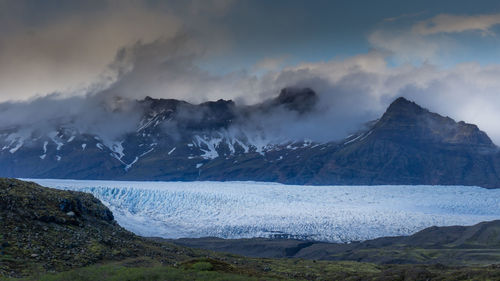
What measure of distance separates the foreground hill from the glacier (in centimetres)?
4683

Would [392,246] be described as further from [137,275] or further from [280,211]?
[137,275]

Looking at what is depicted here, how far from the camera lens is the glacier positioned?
301 feet

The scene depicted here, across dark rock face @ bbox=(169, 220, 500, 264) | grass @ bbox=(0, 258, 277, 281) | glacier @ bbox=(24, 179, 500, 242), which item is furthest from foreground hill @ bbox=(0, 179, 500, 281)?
glacier @ bbox=(24, 179, 500, 242)

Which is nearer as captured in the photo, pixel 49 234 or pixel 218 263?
pixel 218 263

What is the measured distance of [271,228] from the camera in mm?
92250

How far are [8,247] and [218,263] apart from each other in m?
12.9

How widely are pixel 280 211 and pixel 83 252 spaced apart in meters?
69.9

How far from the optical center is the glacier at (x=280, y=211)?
91688 mm

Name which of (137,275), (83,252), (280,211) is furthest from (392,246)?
(137,275)

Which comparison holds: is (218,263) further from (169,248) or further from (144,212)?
(144,212)

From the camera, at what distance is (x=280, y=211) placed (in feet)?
330

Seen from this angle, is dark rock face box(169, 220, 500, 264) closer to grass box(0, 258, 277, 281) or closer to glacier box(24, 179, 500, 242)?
glacier box(24, 179, 500, 242)

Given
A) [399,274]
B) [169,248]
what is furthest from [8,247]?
[399,274]

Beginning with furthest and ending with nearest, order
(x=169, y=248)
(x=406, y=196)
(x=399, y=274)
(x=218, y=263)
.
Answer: (x=406, y=196)
(x=169, y=248)
(x=399, y=274)
(x=218, y=263)
